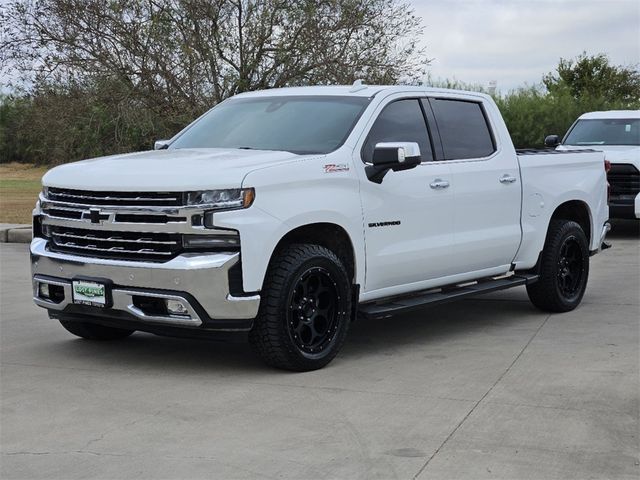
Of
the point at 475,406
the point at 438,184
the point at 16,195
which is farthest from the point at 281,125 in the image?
the point at 16,195

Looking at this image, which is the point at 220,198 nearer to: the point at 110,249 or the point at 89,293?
the point at 110,249

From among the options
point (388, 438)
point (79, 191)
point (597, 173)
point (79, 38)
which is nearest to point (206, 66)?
point (79, 38)

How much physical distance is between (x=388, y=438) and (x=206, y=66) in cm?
1367

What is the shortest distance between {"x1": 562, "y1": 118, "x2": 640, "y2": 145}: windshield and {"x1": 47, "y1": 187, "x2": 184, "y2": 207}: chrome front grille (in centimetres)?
1160

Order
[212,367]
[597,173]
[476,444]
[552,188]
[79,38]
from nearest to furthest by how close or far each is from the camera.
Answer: [476,444]
[212,367]
[552,188]
[597,173]
[79,38]

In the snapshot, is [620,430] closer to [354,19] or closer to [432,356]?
[432,356]

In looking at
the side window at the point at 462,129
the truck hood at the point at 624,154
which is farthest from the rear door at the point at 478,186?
the truck hood at the point at 624,154

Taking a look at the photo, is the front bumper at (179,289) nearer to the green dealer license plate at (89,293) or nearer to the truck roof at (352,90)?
the green dealer license plate at (89,293)

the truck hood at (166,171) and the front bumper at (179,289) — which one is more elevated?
the truck hood at (166,171)

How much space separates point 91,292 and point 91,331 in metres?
1.17

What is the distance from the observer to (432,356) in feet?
25.2

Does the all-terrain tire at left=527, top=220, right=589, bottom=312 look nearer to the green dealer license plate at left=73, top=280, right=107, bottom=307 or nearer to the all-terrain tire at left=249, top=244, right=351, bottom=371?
the all-terrain tire at left=249, top=244, right=351, bottom=371

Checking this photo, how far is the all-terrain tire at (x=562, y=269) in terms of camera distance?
9.44 meters

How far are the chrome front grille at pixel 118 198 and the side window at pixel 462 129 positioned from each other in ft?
8.48
